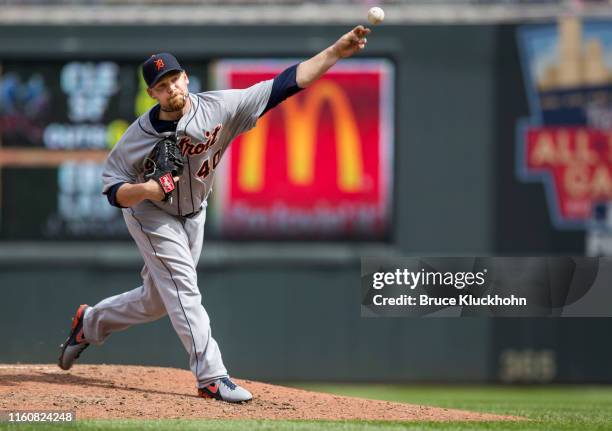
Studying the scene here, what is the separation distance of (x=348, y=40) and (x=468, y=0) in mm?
5042

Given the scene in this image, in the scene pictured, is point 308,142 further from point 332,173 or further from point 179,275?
point 179,275

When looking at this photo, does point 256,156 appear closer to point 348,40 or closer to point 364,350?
point 364,350

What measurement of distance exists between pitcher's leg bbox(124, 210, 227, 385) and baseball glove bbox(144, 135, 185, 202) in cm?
23

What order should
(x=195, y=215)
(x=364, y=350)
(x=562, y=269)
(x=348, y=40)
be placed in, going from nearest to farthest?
(x=348, y=40) < (x=195, y=215) < (x=562, y=269) < (x=364, y=350)

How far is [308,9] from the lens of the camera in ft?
33.7

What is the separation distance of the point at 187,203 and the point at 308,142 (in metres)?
4.45

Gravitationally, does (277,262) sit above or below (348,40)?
below

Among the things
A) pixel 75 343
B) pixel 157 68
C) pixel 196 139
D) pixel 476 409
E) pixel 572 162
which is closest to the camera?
pixel 157 68

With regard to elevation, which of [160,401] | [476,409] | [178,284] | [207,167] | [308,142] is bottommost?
[476,409]

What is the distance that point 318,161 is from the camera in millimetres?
10242

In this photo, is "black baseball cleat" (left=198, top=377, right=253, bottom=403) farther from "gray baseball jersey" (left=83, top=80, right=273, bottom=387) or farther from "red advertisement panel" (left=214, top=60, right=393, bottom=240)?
"red advertisement panel" (left=214, top=60, right=393, bottom=240)

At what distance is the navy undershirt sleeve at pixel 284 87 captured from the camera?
18.8 ft

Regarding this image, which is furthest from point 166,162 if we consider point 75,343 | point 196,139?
point 75,343

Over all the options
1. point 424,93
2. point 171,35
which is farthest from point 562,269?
point 171,35
